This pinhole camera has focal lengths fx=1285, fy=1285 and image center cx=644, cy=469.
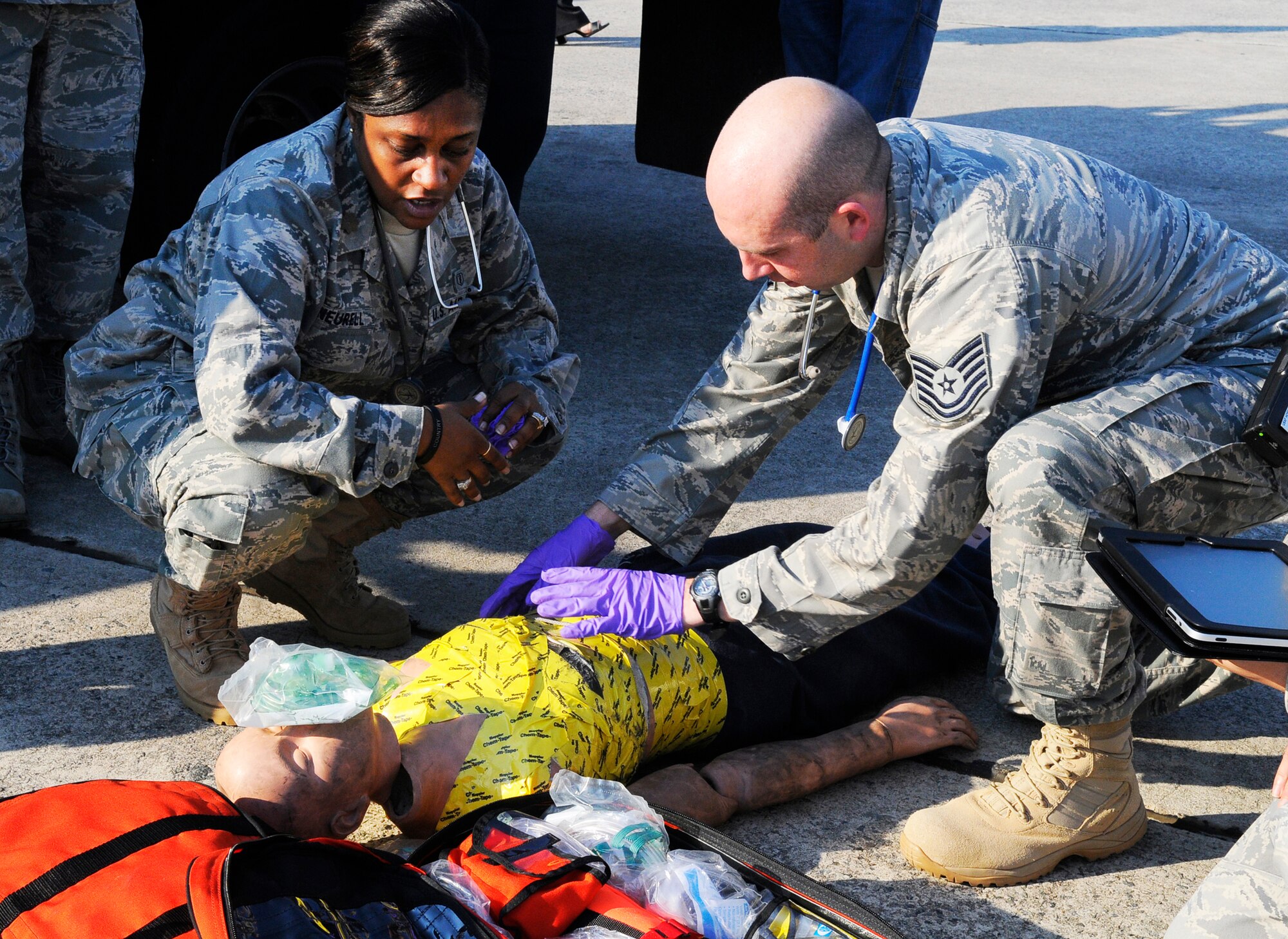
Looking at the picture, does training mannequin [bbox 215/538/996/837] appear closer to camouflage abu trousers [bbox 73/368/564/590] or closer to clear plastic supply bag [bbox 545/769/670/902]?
clear plastic supply bag [bbox 545/769/670/902]

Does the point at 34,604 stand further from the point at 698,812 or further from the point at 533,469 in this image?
the point at 698,812

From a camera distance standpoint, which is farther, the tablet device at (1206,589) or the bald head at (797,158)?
the bald head at (797,158)

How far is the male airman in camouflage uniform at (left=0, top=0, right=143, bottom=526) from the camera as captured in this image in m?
2.76

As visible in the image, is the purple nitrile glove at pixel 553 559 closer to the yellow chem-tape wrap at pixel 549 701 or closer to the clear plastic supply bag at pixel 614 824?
the yellow chem-tape wrap at pixel 549 701

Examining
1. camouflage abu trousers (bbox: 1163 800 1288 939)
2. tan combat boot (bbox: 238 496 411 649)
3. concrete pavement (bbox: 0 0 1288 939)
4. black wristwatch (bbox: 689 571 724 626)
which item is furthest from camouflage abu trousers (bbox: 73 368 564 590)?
camouflage abu trousers (bbox: 1163 800 1288 939)

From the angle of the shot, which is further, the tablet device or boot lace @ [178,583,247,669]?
boot lace @ [178,583,247,669]

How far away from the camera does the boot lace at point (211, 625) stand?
2.30 metres

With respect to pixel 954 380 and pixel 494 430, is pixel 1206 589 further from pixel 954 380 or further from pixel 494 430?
pixel 494 430

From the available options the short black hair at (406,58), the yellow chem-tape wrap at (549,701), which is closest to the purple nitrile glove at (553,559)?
the yellow chem-tape wrap at (549,701)

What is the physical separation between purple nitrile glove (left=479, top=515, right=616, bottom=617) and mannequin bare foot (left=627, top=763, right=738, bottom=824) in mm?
421

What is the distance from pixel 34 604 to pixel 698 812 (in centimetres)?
142

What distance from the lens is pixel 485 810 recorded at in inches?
69.2

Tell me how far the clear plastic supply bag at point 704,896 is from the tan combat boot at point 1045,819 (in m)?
0.38

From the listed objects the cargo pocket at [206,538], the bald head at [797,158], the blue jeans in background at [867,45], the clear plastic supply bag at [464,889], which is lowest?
the clear plastic supply bag at [464,889]
